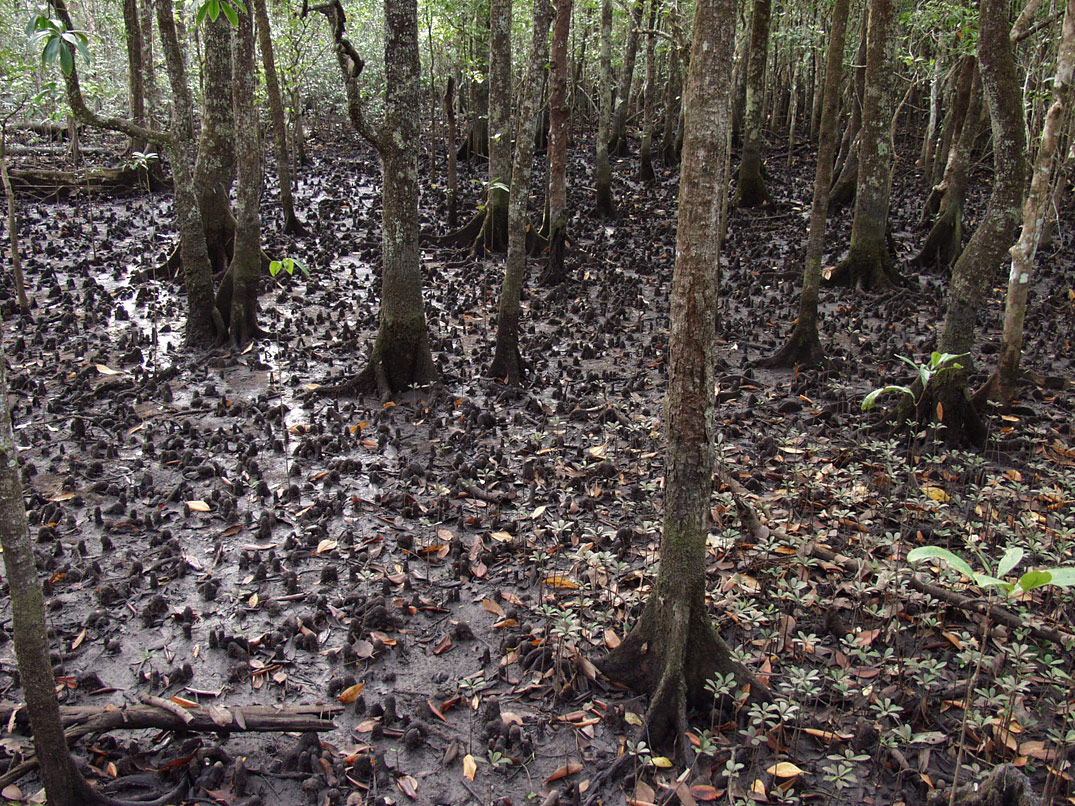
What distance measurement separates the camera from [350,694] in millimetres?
4086

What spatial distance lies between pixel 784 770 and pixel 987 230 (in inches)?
205

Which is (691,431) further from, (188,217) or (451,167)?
(451,167)

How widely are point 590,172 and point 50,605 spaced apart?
18.7m

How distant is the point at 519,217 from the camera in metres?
8.07

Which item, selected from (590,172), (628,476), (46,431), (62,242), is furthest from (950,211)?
(62,242)

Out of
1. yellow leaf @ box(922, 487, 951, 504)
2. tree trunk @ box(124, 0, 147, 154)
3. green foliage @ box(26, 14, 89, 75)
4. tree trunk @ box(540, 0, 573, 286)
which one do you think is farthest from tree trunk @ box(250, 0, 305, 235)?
yellow leaf @ box(922, 487, 951, 504)

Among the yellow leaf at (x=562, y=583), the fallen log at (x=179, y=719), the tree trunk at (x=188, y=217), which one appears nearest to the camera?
the fallen log at (x=179, y=719)

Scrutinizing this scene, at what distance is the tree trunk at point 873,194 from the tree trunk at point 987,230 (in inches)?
130

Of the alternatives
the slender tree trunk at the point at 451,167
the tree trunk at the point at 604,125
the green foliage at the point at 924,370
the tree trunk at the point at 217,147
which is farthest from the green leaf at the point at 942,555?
the slender tree trunk at the point at 451,167

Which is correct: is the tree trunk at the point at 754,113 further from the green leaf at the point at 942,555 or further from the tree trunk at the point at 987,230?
the green leaf at the point at 942,555

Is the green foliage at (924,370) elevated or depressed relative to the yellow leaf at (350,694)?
elevated

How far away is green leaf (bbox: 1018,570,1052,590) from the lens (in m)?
2.10

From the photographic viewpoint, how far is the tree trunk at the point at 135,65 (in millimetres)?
10016

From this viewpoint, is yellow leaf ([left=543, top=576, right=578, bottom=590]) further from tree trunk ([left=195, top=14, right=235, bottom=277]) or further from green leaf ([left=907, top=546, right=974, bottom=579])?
tree trunk ([left=195, top=14, right=235, bottom=277])
